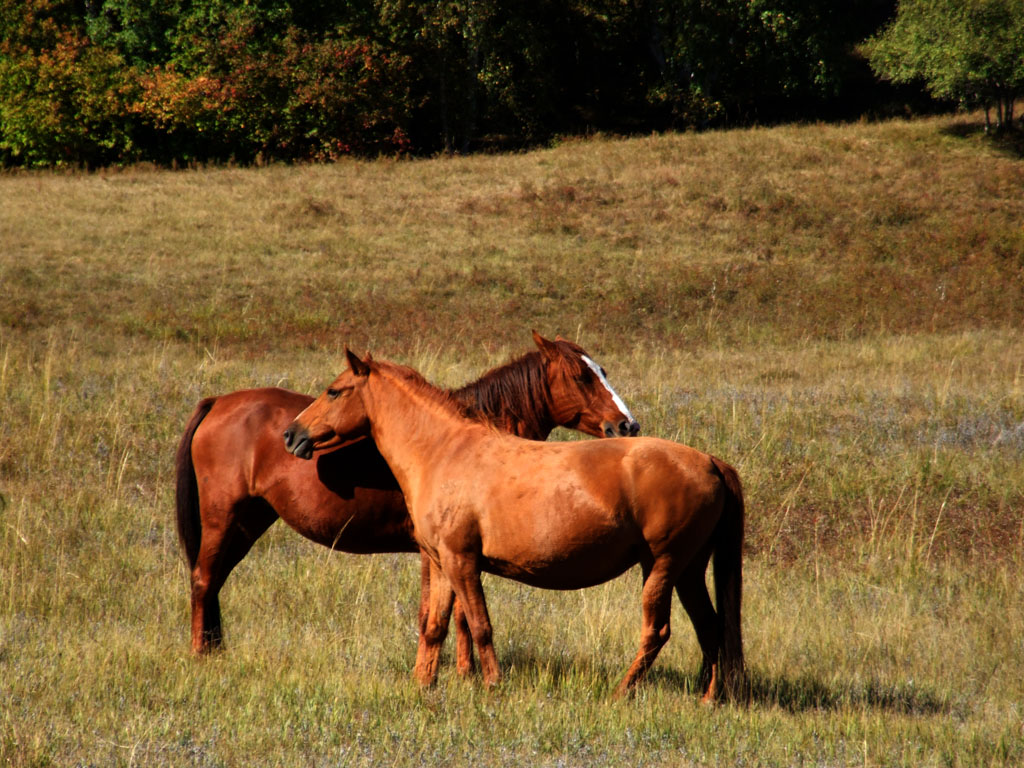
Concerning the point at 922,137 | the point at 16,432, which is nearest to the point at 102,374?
the point at 16,432

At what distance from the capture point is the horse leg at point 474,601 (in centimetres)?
491

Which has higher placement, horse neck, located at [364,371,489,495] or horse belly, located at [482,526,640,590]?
horse neck, located at [364,371,489,495]

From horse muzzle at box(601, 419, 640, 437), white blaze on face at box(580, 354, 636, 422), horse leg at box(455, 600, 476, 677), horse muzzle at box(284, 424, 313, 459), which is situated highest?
white blaze on face at box(580, 354, 636, 422)

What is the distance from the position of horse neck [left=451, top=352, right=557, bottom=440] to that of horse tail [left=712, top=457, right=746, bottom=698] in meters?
1.41

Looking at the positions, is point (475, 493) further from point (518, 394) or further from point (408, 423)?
point (518, 394)

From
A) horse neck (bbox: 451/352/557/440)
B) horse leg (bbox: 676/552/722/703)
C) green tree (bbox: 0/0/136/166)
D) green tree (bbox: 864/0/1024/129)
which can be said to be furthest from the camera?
green tree (bbox: 0/0/136/166)

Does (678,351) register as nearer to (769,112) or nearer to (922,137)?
(922,137)

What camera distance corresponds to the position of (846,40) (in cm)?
4269

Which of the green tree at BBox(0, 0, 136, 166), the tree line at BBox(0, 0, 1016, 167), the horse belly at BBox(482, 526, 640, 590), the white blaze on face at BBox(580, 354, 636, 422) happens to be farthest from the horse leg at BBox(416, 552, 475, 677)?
the green tree at BBox(0, 0, 136, 166)

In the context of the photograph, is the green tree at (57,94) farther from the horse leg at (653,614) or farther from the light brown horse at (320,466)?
the horse leg at (653,614)

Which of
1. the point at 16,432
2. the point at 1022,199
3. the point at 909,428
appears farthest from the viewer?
the point at 1022,199

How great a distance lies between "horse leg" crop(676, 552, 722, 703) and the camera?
5.12 m

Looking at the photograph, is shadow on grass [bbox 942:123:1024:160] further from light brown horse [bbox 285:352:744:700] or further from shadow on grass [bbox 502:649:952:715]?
light brown horse [bbox 285:352:744:700]

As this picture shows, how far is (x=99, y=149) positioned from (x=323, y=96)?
28.5 feet
